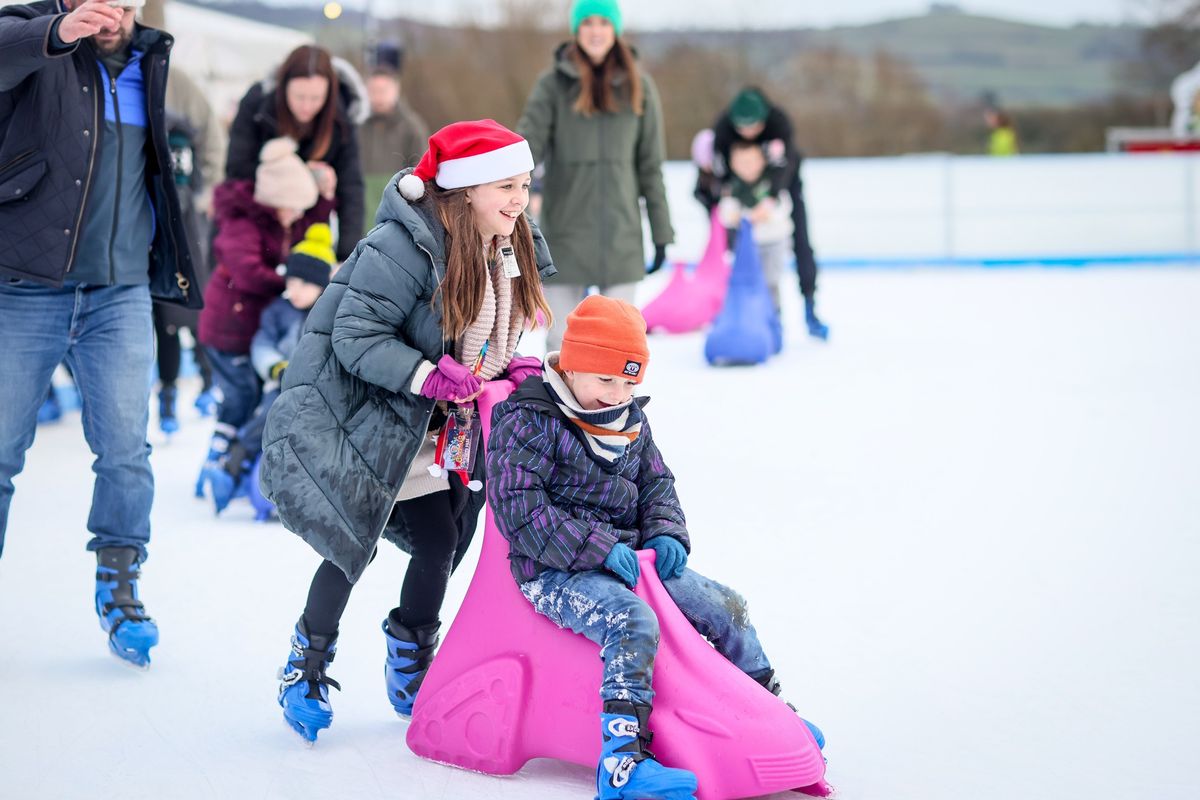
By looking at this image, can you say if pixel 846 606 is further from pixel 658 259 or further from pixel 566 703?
pixel 658 259

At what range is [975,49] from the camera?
2967 centimetres

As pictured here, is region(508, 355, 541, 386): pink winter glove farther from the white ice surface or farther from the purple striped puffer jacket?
the white ice surface

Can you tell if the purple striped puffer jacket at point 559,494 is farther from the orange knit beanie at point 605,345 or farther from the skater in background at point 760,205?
the skater in background at point 760,205

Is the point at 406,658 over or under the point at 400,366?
under

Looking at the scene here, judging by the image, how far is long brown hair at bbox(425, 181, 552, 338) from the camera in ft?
7.80

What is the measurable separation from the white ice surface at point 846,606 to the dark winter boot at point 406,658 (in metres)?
0.06

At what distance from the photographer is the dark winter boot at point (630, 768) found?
2.07 meters

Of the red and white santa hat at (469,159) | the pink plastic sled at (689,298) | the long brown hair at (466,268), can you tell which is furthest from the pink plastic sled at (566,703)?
the pink plastic sled at (689,298)

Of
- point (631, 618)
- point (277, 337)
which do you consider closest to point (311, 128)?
point (277, 337)

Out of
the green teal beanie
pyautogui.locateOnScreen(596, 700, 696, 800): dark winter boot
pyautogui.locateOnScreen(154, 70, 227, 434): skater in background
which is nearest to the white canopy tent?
pyautogui.locateOnScreen(154, 70, 227, 434): skater in background

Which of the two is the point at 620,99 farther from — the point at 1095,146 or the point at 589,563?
the point at 1095,146

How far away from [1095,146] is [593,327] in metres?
24.4

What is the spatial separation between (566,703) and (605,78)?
9.67ft

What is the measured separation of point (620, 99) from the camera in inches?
191
